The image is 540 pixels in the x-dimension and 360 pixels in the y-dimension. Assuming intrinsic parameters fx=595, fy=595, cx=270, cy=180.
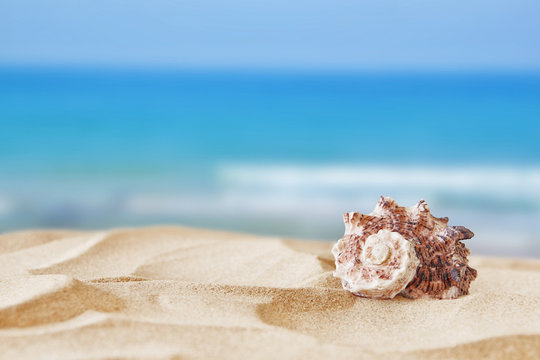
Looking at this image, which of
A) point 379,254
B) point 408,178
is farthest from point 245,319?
point 408,178

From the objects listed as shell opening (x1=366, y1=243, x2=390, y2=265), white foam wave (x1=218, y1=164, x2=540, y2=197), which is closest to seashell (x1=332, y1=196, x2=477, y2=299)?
shell opening (x1=366, y1=243, x2=390, y2=265)

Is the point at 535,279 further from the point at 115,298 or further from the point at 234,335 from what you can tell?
the point at 115,298

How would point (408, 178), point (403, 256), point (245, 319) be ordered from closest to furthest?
point (245, 319) → point (403, 256) → point (408, 178)

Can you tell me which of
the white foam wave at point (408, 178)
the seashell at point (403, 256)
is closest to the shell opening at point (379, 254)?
the seashell at point (403, 256)

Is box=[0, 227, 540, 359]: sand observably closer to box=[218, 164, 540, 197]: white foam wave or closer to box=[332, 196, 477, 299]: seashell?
box=[332, 196, 477, 299]: seashell

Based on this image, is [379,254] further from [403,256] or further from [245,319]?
[245,319]

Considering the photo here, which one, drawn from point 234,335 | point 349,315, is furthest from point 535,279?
point 234,335

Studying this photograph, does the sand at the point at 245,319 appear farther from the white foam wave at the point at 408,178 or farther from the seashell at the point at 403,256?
the white foam wave at the point at 408,178
